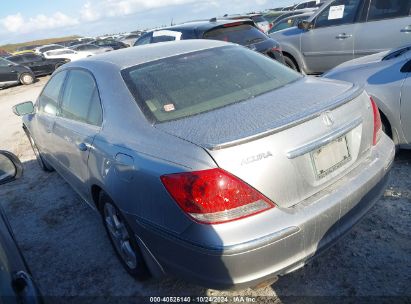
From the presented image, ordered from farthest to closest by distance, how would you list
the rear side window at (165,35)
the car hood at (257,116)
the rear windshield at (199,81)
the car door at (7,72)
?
the car door at (7,72)
the rear side window at (165,35)
the rear windshield at (199,81)
the car hood at (257,116)

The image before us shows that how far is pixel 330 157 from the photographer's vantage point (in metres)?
2.16

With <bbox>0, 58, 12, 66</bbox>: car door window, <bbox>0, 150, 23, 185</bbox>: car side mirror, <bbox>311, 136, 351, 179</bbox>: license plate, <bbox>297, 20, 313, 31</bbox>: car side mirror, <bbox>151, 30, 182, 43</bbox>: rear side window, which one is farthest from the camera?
<bbox>0, 58, 12, 66</bbox>: car door window

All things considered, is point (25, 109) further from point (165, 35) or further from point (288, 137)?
point (288, 137)

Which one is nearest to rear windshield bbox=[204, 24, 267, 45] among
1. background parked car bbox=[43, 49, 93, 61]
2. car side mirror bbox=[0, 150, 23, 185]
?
car side mirror bbox=[0, 150, 23, 185]

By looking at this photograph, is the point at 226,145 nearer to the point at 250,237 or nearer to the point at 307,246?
the point at 250,237

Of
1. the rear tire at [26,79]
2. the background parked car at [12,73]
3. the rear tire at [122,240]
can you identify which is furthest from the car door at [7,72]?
the rear tire at [122,240]

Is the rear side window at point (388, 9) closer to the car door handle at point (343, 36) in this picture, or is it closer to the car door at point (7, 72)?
the car door handle at point (343, 36)

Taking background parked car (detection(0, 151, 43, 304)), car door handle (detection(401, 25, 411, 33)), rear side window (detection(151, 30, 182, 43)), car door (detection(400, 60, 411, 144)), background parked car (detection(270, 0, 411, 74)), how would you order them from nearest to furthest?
background parked car (detection(0, 151, 43, 304)) < car door (detection(400, 60, 411, 144)) < car door handle (detection(401, 25, 411, 33)) < background parked car (detection(270, 0, 411, 74)) < rear side window (detection(151, 30, 182, 43))

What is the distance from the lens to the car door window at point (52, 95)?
3.85m

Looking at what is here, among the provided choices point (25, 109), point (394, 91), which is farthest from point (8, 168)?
point (394, 91)

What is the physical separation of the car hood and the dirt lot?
105 centimetres

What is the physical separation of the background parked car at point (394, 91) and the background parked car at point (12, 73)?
16807 millimetres

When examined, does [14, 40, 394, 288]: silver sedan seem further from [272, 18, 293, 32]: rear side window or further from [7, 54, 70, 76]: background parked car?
[7, 54, 70, 76]: background parked car

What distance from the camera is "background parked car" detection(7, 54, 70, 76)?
1875cm
